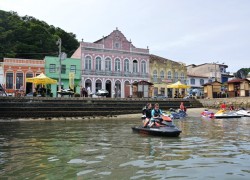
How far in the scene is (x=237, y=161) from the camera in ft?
27.7

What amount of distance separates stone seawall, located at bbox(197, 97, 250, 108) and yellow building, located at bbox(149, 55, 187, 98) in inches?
475

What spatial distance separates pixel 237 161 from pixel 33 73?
40.4 metres

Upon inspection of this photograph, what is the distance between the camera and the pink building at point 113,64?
48.8 metres

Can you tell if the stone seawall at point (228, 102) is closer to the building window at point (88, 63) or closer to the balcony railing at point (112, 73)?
the balcony railing at point (112, 73)

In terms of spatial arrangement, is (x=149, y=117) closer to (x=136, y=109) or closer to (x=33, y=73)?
(x=136, y=109)

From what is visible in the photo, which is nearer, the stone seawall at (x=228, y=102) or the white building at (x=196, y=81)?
the stone seawall at (x=228, y=102)

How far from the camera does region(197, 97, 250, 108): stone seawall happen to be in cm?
3975

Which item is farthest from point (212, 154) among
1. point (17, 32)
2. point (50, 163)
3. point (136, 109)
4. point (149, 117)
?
point (17, 32)

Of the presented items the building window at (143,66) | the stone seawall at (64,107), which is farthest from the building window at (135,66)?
the stone seawall at (64,107)

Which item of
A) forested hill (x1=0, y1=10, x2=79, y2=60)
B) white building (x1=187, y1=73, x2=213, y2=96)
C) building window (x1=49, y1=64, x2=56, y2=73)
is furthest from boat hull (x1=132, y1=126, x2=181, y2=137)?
white building (x1=187, y1=73, x2=213, y2=96)

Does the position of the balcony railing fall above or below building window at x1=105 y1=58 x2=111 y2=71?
below

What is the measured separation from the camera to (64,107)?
31062mm

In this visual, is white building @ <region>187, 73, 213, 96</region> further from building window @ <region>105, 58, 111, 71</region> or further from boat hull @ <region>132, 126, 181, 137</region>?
boat hull @ <region>132, 126, 181, 137</region>

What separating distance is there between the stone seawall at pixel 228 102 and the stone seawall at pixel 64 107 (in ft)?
36.8
